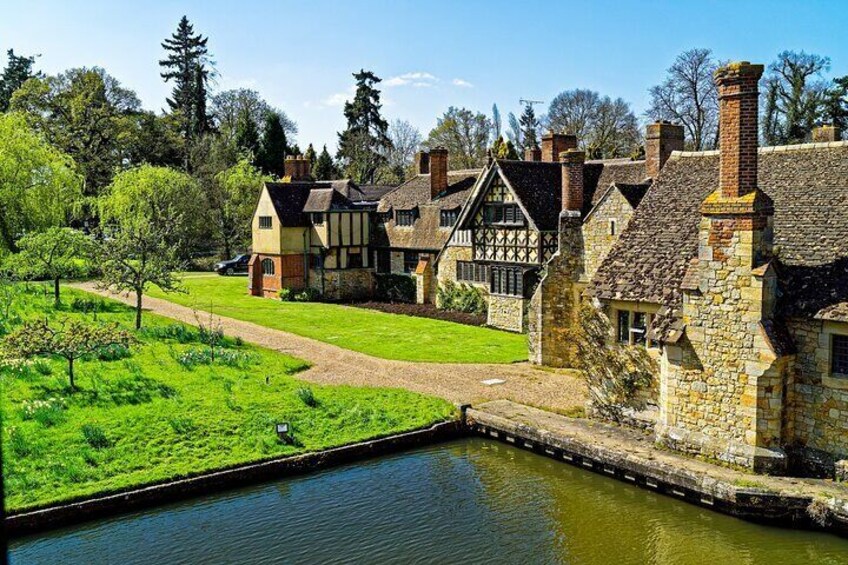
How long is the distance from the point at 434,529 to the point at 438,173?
2834 centimetres

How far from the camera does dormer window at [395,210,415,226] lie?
40.7m

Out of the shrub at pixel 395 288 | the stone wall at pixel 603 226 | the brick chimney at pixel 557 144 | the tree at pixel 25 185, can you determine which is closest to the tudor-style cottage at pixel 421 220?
the shrub at pixel 395 288

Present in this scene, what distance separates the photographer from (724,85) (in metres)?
15.2

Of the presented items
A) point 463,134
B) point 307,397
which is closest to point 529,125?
point 463,134

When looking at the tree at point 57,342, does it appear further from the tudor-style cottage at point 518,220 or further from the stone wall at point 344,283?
the stone wall at point 344,283

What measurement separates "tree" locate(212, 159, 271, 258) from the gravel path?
2805 cm

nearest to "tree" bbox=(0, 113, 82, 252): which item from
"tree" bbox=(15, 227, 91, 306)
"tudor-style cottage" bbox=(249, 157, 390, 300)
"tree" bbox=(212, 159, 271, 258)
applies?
"tree" bbox=(15, 227, 91, 306)

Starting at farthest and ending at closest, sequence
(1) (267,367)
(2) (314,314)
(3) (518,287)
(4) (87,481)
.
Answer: (2) (314,314) → (3) (518,287) → (1) (267,367) → (4) (87,481)

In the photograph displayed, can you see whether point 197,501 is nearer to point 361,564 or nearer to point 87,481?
point 87,481

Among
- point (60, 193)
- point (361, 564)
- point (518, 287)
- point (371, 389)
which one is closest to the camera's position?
point (361, 564)

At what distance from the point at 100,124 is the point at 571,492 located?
53.7 metres

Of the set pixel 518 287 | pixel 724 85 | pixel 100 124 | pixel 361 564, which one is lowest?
pixel 361 564

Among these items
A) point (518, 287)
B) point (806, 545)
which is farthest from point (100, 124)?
point (806, 545)

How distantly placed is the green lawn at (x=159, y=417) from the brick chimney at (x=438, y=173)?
18468 millimetres
